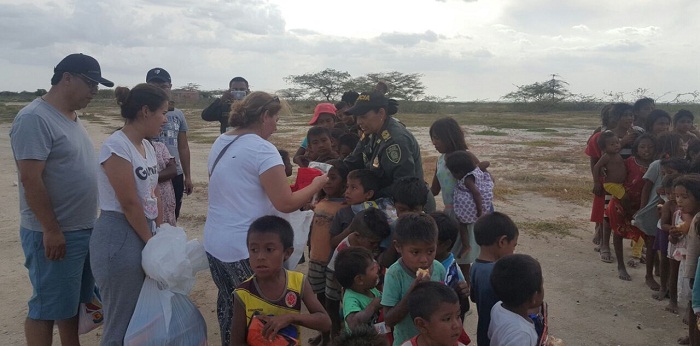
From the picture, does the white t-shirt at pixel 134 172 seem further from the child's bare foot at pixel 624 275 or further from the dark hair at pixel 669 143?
the dark hair at pixel 669 143

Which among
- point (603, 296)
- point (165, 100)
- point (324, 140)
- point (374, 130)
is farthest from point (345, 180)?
point (603, 296)

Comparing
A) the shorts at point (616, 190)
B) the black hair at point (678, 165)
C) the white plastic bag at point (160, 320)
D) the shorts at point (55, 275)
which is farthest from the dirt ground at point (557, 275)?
the white plastic bag at point (160, 320)

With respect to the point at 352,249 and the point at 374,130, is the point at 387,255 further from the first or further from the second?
the point at 374,130

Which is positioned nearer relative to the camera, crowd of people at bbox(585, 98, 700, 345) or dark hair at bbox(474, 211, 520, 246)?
dark hair at bbox(474, 211, 520, 246)

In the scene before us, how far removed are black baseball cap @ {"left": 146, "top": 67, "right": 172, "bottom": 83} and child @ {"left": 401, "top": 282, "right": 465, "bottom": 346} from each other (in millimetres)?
3428

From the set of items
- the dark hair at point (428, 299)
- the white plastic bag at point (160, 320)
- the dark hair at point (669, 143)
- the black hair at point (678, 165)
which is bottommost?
the white plastic bag at point (160, 320)

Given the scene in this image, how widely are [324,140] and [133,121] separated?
2022 mm

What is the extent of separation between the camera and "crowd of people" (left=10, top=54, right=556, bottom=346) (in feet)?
7.56

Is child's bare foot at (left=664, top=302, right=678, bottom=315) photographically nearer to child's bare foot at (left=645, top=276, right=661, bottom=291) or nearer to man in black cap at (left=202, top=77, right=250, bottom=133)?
child's bare foot at (left=645, top=276, right=661, bottom=291)

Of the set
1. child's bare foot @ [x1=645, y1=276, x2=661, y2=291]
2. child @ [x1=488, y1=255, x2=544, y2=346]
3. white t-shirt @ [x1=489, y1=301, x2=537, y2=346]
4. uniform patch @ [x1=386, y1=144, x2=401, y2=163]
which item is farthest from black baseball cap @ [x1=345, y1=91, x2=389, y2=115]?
child's bare foot @ [x1=645, y1=276, x2=661, y2=291]

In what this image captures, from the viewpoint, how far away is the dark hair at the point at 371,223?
3172 millimetres

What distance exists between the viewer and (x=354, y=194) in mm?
3443

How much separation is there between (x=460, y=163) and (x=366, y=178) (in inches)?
33.7

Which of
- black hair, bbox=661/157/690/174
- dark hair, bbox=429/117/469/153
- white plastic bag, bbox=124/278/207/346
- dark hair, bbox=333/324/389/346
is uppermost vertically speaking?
dark hair, bbox=429/117/469/153
